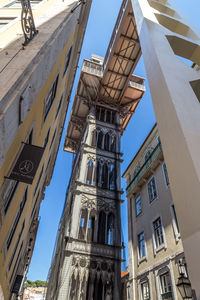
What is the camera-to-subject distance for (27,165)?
4680 millimetres

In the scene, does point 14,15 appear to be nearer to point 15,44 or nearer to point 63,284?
point 15,44

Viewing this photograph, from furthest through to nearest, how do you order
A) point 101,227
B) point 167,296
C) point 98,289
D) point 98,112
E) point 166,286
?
point 98,112 → point 101,227 → point 98,289 → point 166,286 → point 167,296

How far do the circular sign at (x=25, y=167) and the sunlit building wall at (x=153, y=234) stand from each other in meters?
7.63

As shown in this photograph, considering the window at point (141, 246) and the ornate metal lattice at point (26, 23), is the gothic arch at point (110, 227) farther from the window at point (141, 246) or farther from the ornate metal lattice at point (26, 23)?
the ornate metal lattice at point (26, 23)

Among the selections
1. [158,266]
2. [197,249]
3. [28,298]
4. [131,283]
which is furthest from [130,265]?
[28,298]

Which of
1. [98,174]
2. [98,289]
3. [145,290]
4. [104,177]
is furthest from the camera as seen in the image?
[104,177]

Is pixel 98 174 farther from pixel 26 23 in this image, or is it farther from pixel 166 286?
pixel 26 23

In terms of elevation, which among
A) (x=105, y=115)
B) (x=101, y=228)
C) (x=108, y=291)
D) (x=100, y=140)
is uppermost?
(x=105, y=115)

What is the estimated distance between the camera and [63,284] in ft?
43.2

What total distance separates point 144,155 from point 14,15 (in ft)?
47.6

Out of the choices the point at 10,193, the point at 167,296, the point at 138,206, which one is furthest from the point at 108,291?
the point at 10,193

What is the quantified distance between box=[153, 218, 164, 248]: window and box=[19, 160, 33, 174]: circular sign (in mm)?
10470

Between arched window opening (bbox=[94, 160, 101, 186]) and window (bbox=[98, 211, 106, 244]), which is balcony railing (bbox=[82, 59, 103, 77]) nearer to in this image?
arched window opening (bbox=[94, 160, 101, 186])

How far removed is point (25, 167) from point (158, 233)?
1103 cm
